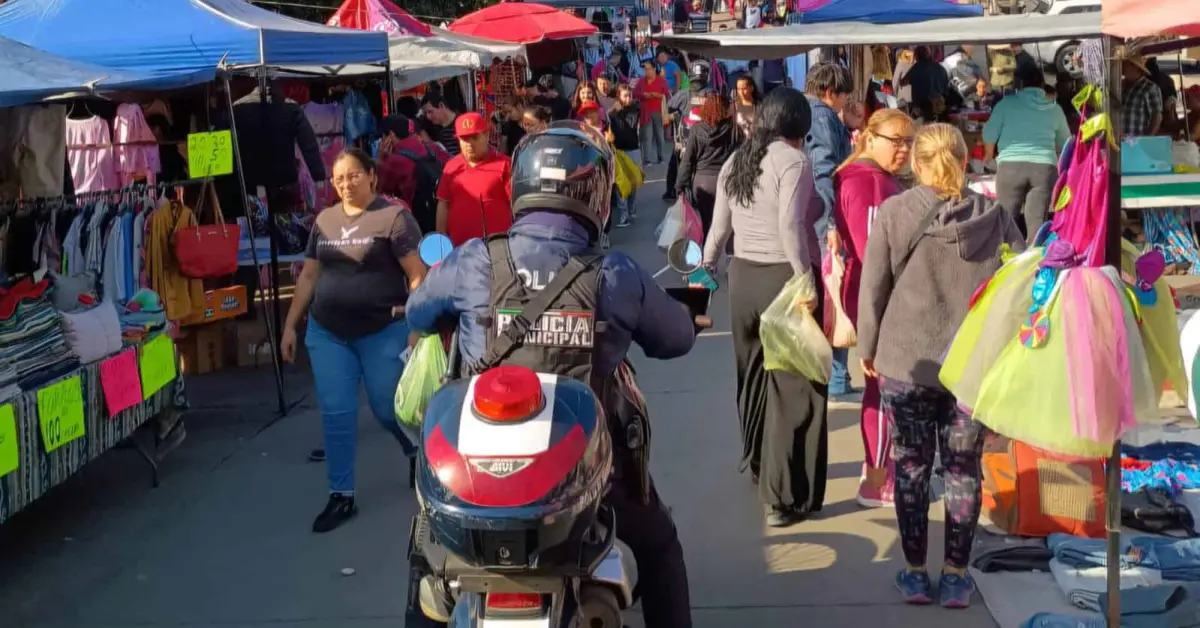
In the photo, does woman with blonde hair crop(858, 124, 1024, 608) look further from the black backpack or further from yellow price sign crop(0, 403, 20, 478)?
the black backpack

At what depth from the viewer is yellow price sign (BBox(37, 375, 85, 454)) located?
5.46 metres

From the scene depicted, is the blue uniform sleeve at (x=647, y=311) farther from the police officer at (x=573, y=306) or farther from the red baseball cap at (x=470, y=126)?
the red baseball cap at (x=470, y=126)

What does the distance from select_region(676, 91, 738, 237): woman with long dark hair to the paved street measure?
306 centimetres

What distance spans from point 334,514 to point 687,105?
707 centimetres

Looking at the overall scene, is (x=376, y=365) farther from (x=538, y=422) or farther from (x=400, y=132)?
(x=400, y=132)

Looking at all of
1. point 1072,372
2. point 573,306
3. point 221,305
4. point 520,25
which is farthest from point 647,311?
point 520,25

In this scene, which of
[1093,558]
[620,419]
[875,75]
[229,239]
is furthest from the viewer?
[875,75]

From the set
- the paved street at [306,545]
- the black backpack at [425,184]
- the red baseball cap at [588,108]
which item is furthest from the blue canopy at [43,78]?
the red baseball cap at [588,108]

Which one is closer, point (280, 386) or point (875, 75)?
point (280, 386)

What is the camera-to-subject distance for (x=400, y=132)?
9.83m

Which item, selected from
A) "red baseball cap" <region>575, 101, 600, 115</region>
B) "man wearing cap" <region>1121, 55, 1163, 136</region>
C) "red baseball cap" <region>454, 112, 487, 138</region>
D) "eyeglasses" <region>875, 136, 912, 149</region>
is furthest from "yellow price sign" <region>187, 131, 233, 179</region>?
"man wearing cap" <region>1121, 55, 1163, 136</region>

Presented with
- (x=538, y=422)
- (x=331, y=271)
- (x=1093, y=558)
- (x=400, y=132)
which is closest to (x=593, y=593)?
(x=538, y=422)

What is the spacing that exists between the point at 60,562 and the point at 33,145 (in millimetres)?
3244

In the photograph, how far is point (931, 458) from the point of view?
15.1 feet
